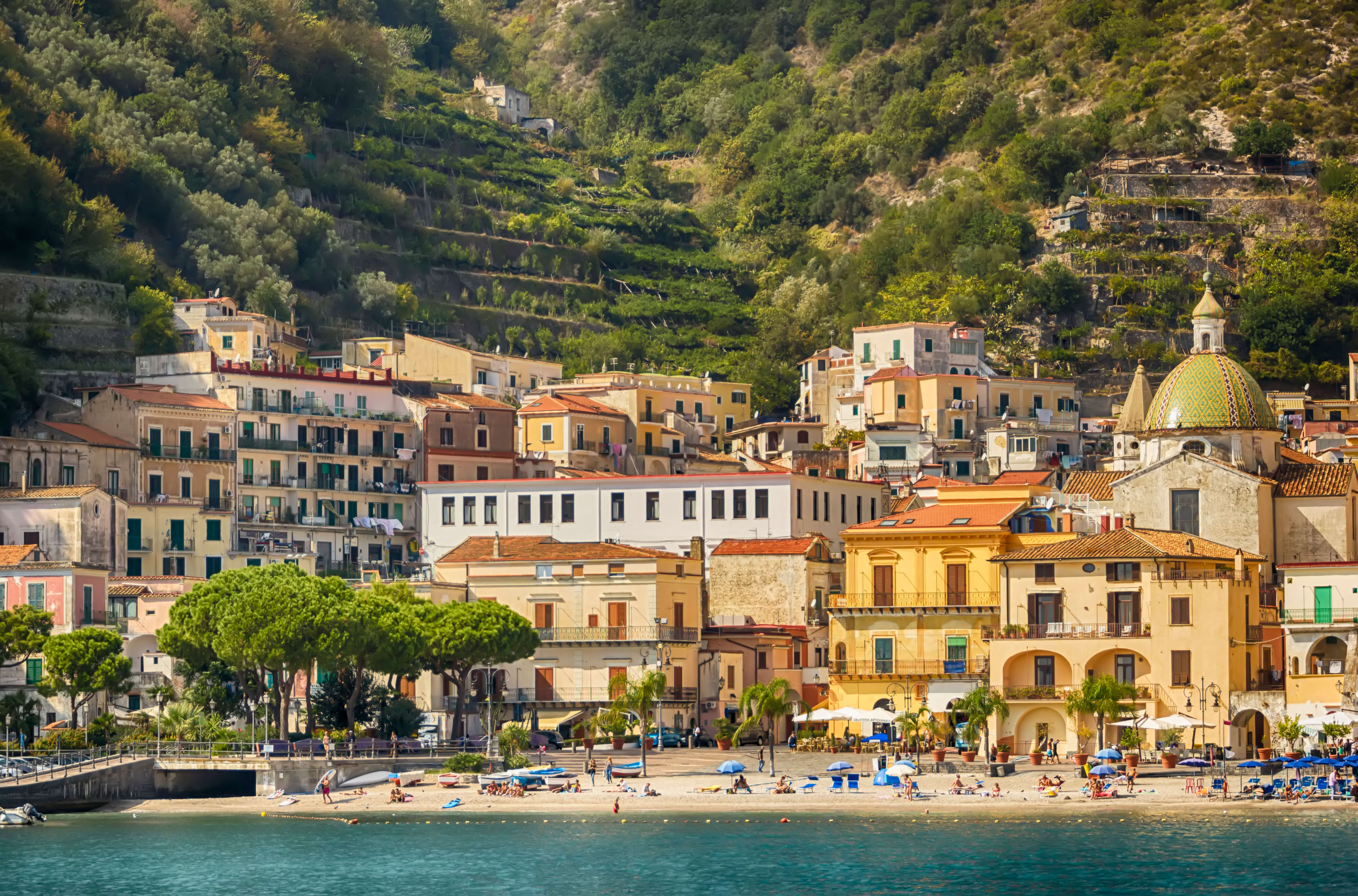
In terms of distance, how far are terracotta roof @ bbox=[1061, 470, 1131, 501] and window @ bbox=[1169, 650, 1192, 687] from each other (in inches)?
552

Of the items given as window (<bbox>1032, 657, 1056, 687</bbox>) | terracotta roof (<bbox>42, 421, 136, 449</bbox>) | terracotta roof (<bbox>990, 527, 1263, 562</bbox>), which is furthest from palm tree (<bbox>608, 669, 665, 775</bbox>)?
terracotta roof (<bbox>42, 421, 136, 449</bbox>)

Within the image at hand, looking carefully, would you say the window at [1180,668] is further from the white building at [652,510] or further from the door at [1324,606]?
the white building at [652,510]

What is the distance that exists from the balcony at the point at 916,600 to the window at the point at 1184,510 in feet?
26.3

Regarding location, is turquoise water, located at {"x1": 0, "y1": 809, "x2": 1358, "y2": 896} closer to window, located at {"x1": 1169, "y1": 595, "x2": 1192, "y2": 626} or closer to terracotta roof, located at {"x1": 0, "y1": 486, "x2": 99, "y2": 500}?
window, located at {"x1": 1169, "y1": 595, "x2": 1192, "y2": 626}

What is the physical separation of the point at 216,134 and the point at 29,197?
23607mm

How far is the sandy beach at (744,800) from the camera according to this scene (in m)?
75.2

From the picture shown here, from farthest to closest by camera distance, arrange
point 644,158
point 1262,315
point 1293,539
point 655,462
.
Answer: point 644,158 → point 1262,315 → point 655,462 → point 1293,539

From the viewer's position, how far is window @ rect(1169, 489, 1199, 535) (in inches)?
3580

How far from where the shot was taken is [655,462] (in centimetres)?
11881

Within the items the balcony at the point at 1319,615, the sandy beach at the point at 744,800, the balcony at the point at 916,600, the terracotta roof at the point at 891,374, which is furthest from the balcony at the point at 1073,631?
the terracotta roof at the point at 891,374

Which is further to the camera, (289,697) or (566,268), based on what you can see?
(566,268)

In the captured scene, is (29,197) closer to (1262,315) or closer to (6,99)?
(6,99)

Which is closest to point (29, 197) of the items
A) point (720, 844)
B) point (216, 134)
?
point (216, 134)

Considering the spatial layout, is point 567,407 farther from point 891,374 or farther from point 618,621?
point 618,621
